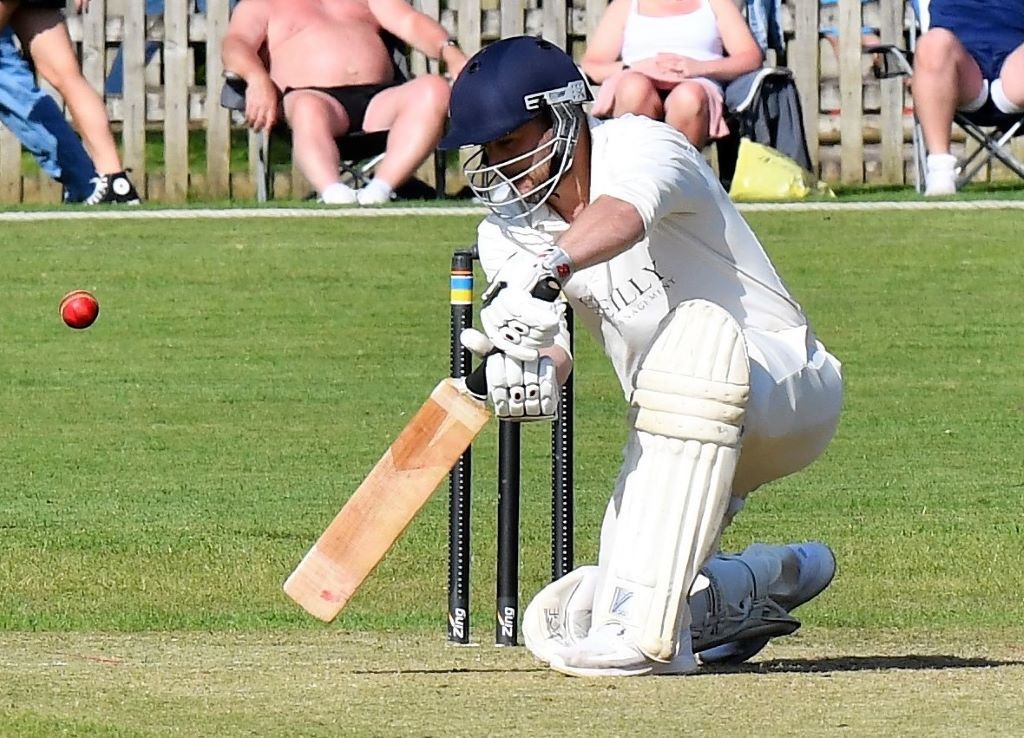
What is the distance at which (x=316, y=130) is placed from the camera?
13258mm

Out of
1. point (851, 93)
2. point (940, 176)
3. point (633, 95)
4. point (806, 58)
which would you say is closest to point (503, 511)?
point (633, 95)

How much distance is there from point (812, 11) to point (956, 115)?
84.4 inches

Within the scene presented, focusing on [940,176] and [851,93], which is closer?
[940,176]

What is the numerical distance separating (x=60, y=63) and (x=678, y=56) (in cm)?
344

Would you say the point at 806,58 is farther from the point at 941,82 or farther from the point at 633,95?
the point at 633,95

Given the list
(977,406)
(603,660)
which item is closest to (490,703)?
(603,660)

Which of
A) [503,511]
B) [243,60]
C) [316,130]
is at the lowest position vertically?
[316,130]

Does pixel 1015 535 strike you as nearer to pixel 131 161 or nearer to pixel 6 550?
pixel 6 550

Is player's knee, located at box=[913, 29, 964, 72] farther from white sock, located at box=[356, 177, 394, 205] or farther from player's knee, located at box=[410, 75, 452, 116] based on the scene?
white sock, located at box=[356, 177, 394, 205]

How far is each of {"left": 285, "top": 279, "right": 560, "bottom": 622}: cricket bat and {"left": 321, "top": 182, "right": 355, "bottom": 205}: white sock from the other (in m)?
8.44

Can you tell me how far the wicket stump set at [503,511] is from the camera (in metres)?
5.89

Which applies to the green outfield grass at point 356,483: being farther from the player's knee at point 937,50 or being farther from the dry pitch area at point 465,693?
the player's knee at point 937,50

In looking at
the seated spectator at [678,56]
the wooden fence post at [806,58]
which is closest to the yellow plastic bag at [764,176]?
the seated spectator at [678,56]

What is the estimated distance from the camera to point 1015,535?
779 cm
